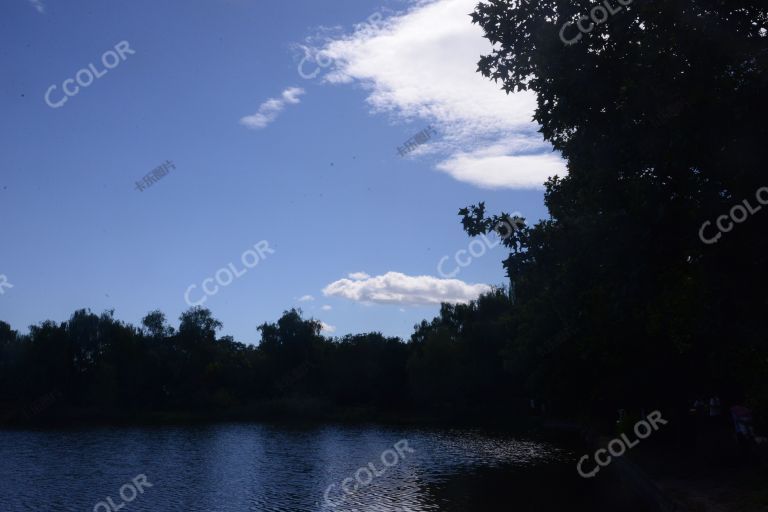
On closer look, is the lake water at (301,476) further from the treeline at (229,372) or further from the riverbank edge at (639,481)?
the treeline at (229,372)

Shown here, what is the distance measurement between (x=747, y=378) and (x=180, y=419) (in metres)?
81.6

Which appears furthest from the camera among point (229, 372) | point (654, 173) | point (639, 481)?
point (229, 372)

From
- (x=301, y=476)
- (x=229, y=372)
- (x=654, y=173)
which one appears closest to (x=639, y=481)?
(x=301, y=476)

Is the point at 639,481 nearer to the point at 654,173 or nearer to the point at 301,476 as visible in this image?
the point at 301,476

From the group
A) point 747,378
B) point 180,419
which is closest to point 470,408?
point 180,419

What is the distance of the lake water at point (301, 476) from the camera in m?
22.8

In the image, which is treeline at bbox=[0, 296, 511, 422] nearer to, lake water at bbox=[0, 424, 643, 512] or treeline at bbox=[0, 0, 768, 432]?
lake water at bbox=[0, 424, 643, 512]

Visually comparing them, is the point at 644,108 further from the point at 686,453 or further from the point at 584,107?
the point at 686,453

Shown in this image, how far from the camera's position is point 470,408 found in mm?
84250

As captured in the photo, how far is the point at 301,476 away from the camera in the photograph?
30531mm

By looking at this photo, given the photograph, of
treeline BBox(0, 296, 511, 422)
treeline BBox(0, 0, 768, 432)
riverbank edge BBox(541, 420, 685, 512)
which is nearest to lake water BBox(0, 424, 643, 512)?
riverbank edge BBox(541, 420, 685, 512)

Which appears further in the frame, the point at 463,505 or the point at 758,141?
the point at 463,505

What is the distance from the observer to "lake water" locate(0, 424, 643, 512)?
22.8 metres

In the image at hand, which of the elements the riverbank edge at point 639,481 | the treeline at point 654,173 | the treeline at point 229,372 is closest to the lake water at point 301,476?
the riverbank edge at point 639,481
